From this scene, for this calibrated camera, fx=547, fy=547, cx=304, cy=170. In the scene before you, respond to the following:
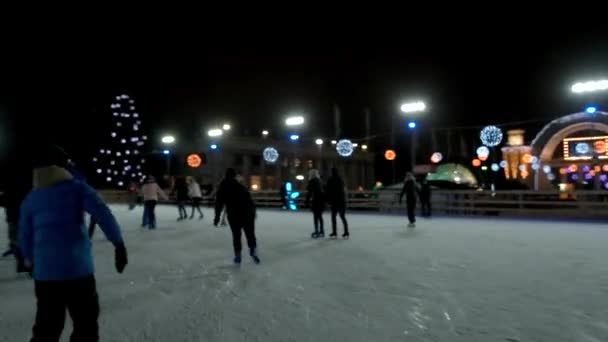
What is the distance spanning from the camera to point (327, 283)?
6035 millimetres

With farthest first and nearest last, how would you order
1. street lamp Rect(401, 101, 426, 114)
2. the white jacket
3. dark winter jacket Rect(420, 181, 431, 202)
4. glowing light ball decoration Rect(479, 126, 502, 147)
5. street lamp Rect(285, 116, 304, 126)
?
street lamp Rect(285, 116, 304, 126) < street lamp Rect(401, 101, 426, 114) < glowing light ball decoration Rect(479, 126, 502, 147) < the white jacket < dark winter jacket Rect(420, 181, 431, 202)

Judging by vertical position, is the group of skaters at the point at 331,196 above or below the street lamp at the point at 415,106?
below

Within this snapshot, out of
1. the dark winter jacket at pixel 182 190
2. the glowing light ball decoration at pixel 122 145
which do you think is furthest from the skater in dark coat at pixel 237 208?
the glowing light ball decoration at pixel 122 145

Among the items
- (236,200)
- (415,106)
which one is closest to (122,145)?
(415,106)

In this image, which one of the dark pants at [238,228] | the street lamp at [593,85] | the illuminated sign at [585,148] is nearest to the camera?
the dark pants at [238,228]

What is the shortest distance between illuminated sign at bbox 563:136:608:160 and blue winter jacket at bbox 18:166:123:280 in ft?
104

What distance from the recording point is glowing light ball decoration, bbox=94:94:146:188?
141 ft

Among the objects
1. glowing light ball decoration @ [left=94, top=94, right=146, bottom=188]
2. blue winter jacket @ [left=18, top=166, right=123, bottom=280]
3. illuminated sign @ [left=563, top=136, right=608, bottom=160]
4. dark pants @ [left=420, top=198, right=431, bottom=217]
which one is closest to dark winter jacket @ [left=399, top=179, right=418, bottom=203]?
dark pants @ [left=420, top=198, right=431, bottom=217]

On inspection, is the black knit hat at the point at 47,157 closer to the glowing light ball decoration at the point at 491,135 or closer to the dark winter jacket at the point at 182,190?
the dark winter jacket at the point at 182,190

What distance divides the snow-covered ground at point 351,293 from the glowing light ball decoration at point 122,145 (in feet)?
114

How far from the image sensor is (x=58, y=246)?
9.27 ft

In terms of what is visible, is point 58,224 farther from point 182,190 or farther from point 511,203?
point 511,203

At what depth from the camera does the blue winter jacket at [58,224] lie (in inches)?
111

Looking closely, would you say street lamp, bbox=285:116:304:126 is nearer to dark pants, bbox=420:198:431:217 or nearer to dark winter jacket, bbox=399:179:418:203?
dark pants, bbox=420:198:431:217
